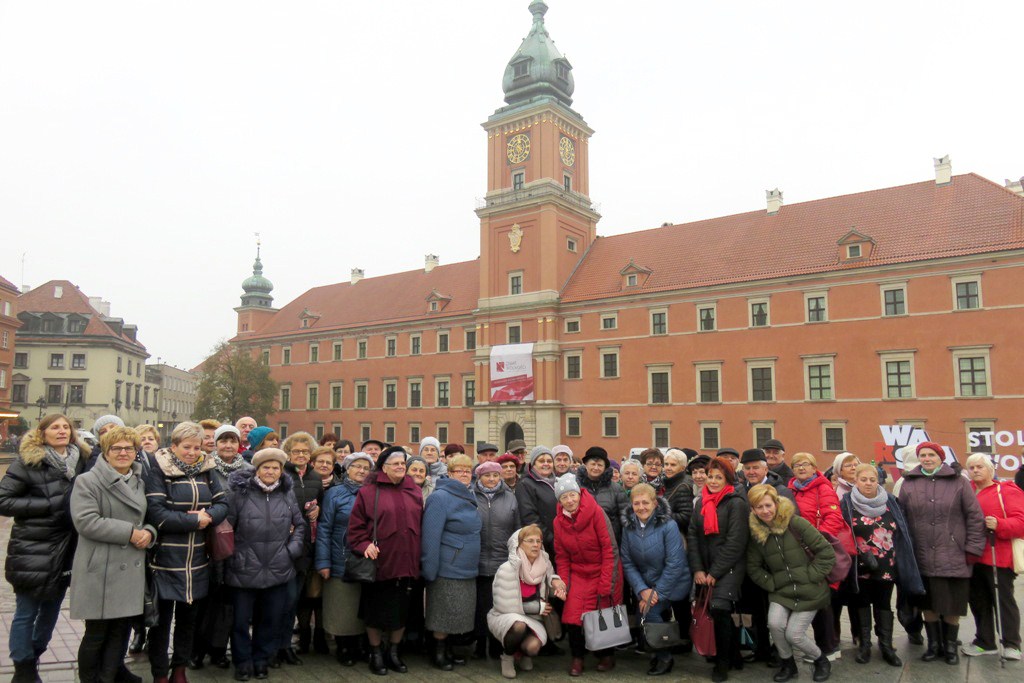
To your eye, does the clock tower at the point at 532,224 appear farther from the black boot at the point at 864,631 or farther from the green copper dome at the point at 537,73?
the black boot at the point at 864,631

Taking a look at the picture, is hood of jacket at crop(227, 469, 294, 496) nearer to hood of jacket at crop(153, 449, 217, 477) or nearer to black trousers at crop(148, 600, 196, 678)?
hood of jacket at crop(153, 449, 217, 477)

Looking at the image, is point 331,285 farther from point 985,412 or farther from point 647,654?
point 647,654

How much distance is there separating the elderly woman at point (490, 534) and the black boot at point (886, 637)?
3.56m

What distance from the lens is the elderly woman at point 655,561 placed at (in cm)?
612

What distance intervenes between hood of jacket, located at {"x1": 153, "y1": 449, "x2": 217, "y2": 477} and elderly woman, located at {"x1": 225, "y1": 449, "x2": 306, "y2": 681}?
0.39m

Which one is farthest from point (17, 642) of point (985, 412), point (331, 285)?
point (331, 285)

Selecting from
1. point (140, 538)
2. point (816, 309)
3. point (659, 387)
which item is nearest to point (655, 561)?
point (140, 538)

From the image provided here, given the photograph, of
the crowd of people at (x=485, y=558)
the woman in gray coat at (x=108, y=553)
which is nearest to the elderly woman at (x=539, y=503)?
the crowd of people at (x=485, y=558)

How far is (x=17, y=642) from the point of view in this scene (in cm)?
521

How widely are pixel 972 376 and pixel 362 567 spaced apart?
26351 mm

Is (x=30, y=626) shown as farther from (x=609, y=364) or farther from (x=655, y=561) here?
(x=609, y=364)

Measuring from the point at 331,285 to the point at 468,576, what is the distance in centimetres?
4970

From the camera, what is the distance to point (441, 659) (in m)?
6.13

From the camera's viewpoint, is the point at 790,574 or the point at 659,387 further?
the point at 659,387
